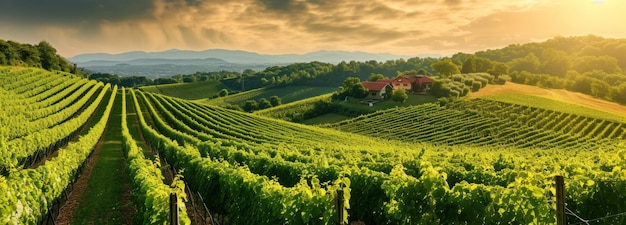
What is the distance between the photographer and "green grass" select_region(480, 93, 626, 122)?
2854 inches

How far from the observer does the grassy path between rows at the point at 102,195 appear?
1500 centimetres

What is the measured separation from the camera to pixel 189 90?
165 meters

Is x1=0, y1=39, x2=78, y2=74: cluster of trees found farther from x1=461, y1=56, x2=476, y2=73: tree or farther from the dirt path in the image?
x1=461, y1=56, x2=476, y2=73: tree

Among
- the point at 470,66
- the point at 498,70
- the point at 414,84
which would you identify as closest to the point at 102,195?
the point at 414,84

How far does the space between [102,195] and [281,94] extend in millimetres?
131935

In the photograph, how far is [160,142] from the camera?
27781 millimetres

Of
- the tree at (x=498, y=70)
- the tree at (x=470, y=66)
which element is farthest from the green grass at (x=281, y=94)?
the tree at (x=498, y=70)

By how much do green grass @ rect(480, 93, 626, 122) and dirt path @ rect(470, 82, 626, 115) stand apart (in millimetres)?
5095

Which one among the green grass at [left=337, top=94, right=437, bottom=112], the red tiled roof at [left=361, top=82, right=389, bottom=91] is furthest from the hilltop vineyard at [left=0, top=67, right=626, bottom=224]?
the red tiled roof at [left=361, top=82, right=389, bottom=91]

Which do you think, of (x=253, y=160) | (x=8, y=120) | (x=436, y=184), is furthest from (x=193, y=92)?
(x=436, y=184)

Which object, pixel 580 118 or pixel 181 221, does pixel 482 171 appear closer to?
pixel 181 221

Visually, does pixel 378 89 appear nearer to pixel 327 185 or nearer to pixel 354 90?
pixel 354 90

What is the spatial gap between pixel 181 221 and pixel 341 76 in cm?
16349

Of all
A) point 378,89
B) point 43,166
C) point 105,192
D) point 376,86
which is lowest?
point 378,89
